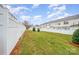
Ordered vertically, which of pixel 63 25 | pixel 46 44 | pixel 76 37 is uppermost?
pixel 63 25

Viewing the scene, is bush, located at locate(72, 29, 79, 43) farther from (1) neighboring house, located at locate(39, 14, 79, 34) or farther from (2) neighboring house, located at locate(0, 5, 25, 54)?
(2) neighboring house, located at locate(0, 5, 25, 54)

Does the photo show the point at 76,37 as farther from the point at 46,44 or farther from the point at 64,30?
the point at 46,44

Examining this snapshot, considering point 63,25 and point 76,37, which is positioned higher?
point 63,25

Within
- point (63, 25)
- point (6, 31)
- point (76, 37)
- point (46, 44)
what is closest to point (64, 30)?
point (63, 25)

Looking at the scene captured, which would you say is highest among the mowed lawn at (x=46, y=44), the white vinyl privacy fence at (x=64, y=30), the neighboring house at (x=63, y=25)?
the neighboring house at (x=63, y=25)

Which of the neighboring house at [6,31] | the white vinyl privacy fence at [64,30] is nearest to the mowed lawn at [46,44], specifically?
the white vinyl privacy fence at [64,30]

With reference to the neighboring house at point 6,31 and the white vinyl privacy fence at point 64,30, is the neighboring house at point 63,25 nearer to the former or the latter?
the white vinyl privacy fence at point 64,30

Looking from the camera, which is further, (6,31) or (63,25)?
(63,25)
